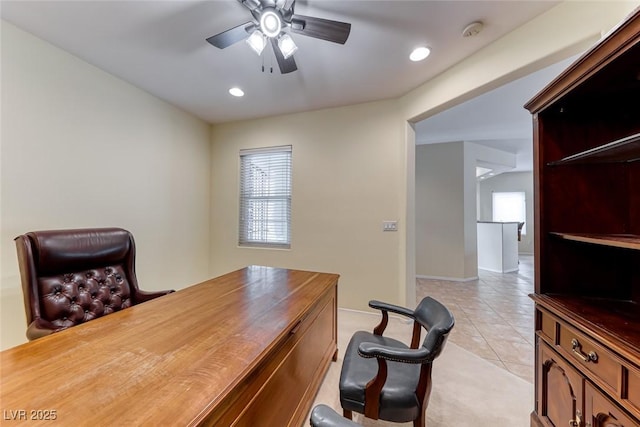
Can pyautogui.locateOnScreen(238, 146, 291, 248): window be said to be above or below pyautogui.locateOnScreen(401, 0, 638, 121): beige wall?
below

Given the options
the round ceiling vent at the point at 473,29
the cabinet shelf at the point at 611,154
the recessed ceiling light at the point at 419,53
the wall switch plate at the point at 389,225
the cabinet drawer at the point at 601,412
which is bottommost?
the cabinet drawer at the point at 601,412

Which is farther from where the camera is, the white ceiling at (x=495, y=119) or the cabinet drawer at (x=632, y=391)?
the white ceiling at (x=495, y=119)

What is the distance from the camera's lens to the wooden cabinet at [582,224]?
103 centimetres

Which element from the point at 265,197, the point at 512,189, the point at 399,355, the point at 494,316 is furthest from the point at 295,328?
the point at 512,189

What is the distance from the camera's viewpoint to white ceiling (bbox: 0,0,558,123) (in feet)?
5.73

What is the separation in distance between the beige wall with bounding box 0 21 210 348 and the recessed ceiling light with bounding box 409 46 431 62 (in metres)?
2.98

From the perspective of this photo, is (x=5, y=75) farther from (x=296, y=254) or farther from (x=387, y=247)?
(x=387, y=247)

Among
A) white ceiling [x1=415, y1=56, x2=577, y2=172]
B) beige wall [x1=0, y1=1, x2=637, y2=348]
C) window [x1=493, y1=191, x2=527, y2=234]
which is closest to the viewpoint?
Result: beige wall [x1=0, y1=1, x2=637, y2=348]

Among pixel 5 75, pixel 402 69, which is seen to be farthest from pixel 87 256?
pixel 402 69

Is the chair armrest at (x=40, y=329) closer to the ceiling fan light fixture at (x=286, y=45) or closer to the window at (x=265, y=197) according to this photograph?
the ceiling fan light fixture at (x=286, y=45)

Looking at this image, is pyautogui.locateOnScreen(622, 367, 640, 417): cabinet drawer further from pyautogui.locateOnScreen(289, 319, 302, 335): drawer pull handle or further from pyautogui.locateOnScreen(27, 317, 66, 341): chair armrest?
pyautogui.locateOnScreen(27, 317, 66, 341): chair armrest

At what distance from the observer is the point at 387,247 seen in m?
3.18

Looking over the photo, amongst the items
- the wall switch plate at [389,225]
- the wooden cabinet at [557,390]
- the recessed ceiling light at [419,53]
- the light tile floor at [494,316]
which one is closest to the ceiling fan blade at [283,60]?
the recessed ceiling light at [419,53]

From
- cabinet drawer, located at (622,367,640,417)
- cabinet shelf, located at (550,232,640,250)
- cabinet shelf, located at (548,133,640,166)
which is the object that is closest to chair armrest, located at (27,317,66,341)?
cabinet drawer, located at (622,367,640,417)
